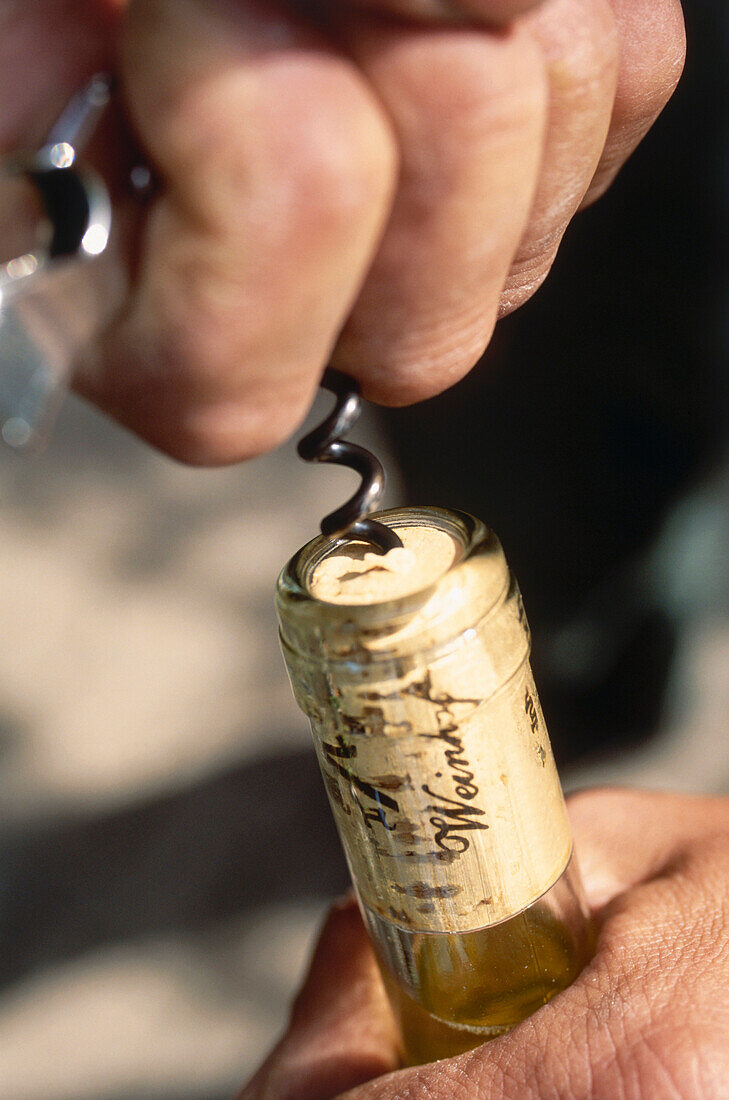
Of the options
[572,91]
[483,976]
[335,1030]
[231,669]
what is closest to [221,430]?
[572,91]

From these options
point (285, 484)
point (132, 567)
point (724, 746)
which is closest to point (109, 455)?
point (132, 567)

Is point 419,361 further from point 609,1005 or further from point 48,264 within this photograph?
point 609,1005

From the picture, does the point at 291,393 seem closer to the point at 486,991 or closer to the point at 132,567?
the point at 486,991

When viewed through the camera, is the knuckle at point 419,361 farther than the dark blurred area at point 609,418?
No

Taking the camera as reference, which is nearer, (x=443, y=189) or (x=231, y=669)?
(x=443, y=189)

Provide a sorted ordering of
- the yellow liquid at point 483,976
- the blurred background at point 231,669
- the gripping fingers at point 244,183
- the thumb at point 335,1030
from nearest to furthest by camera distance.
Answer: the gripping fingers at point 244,183 → the yellow liquid at point 483,976 → the thumb at point 335,1030 → the blurred background at point 231,669

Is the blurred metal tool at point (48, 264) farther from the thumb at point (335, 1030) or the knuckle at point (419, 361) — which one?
the thumb at point (335, 1030)

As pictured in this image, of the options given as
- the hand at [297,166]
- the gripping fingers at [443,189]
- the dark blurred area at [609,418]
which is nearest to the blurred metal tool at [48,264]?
the hand at [297,166]
